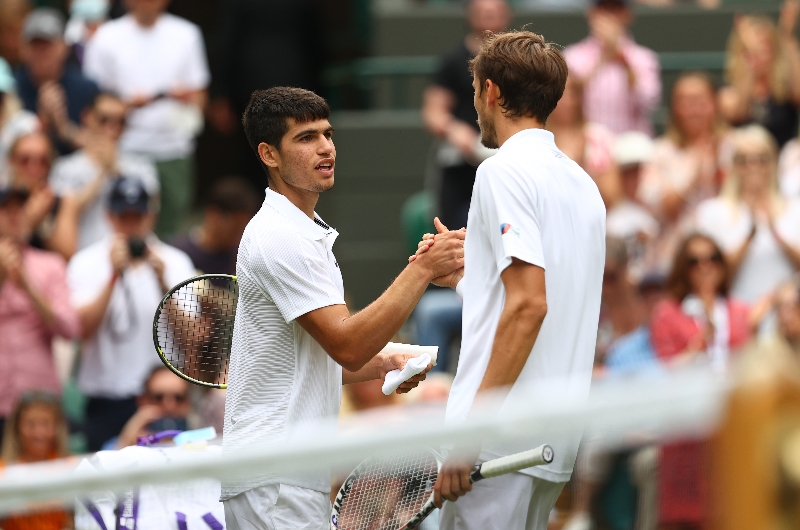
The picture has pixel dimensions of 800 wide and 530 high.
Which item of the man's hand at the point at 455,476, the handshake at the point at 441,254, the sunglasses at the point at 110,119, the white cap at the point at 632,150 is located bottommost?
the white cap at the point at 632,150

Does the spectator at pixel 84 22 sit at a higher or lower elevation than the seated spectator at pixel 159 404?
higher

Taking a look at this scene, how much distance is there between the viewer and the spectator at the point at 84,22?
9.97 meters

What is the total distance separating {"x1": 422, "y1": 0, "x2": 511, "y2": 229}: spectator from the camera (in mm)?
8508

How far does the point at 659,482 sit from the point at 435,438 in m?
0.55

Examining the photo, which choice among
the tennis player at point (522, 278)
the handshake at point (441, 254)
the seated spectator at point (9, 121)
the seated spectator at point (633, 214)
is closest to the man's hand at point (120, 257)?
the seated spectator at point (9, 121)

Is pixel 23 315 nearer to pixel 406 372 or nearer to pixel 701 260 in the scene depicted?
pixel 701 260

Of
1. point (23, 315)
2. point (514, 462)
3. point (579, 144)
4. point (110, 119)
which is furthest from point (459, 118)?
point (514, 462)

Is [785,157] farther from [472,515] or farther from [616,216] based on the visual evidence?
[472,515]

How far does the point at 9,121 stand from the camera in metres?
8.69

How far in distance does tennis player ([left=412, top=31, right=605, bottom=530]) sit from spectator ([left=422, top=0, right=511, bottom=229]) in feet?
15.3

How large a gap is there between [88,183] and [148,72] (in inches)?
50.3

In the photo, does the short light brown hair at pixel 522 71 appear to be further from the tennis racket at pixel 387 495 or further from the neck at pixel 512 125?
the tennis racket at pixel 387 495

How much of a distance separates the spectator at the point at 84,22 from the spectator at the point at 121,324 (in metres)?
3.04

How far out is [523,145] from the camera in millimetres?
3523
